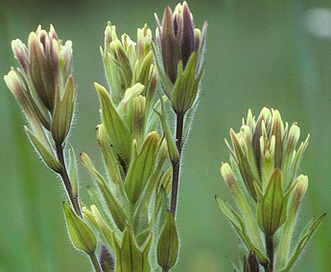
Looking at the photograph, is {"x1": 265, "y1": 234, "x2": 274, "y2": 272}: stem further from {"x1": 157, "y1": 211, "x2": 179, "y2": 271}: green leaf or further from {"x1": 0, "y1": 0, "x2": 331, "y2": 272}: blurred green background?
{"x1": 0, "y1": 0, "x2": 331, "y2": 272}: blurred green background

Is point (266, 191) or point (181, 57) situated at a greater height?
point (181, 57)

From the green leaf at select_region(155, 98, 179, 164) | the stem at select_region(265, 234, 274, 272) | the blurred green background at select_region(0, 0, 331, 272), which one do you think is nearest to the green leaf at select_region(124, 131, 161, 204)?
the green leaf at select_region(155, 98, 179, 164)

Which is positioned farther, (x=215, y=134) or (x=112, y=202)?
(x=215, y=134)

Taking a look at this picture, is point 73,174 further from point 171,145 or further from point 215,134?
point 215,134

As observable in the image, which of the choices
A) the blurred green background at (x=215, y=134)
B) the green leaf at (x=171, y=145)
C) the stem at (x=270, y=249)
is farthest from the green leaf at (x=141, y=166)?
the blurred green background at (x=215, y=134)

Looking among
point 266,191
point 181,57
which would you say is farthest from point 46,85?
point 266,191

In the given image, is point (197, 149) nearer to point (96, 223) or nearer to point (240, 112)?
point (240, 112)

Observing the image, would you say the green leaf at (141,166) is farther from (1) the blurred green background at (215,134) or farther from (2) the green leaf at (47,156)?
(1) the blurred green background at (215,134)

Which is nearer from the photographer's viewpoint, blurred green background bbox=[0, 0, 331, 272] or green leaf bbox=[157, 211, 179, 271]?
green leaf bbox=[157, 211, 179, 271]
